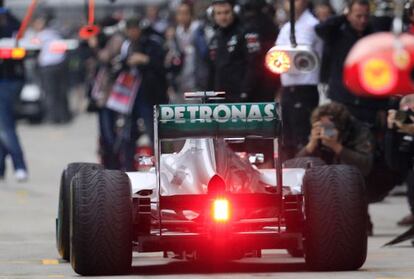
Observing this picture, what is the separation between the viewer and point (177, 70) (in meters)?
23.2

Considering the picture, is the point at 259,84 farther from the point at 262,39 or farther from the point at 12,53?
the point at 12,53

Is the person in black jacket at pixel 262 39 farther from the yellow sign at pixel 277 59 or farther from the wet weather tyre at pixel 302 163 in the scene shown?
the wet weather tyre at pixel 302 163

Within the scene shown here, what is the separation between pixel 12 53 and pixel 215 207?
31.4 feet

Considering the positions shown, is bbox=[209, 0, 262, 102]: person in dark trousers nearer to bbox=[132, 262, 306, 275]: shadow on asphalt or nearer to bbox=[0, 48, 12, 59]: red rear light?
bbox=[0, 48, 12, 59]: red rear light

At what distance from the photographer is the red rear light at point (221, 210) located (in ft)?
40.4

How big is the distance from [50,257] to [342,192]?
2.86 m

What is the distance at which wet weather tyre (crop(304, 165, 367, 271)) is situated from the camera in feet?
40.4

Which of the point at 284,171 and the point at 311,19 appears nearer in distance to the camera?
the point at 284,171

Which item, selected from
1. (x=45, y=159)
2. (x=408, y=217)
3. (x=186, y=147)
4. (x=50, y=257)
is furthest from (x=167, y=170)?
(x=45, y=159)

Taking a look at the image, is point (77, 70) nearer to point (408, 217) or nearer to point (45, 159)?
point (45, 159)

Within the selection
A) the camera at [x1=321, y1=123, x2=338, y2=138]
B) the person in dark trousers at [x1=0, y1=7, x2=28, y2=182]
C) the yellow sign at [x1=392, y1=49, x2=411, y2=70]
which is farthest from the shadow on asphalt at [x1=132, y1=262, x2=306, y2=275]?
the person in dark trousers at [x1=0, y1=7, x2=28, y2=182]

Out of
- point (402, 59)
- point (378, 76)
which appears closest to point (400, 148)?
point (378, 76)

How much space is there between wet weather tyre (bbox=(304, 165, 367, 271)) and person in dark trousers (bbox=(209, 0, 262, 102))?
5.66 metres

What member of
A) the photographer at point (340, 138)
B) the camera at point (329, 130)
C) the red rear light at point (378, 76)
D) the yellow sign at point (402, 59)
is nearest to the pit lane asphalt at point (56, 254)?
the photographer at point (340, 138)
